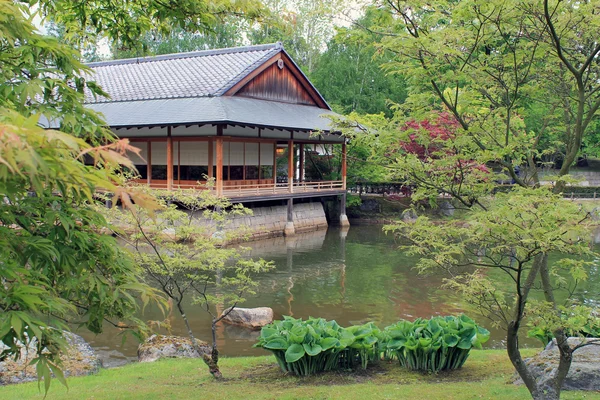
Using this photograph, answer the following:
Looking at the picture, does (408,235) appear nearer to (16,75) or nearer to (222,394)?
(222,394)

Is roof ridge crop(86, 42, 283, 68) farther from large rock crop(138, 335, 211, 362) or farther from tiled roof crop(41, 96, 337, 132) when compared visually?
large rock crop(138, 335, 211, 362)

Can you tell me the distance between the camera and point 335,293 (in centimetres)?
1328

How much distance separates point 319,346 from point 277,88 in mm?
18324

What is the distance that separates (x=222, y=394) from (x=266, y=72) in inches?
732

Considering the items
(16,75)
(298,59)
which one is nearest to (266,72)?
(298,59)

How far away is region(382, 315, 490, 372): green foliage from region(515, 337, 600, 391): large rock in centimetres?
83

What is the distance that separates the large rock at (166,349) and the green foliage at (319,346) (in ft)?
6.62

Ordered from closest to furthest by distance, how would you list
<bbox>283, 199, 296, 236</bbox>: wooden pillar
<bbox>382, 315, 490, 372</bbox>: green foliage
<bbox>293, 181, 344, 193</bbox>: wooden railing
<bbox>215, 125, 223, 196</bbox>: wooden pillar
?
<bbox>382, 315, 490, 372</bbox>: green foliage
<bbox>215, 125, 223, 196</bbox>: wooden pillar
<bbox>283, 199, 296, 236</bbox>: wooden pillar
<bbox>293, 181, 344, 193</bbox>: wooden railing

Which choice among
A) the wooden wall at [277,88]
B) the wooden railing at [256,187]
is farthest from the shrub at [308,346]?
the wooden wall at [277,88]

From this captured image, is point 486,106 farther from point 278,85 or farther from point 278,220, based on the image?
point 278,85

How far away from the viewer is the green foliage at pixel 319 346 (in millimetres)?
6703

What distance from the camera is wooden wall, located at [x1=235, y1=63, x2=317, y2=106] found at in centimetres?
2238

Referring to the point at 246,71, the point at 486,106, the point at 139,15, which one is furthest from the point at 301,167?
the point at 139,15

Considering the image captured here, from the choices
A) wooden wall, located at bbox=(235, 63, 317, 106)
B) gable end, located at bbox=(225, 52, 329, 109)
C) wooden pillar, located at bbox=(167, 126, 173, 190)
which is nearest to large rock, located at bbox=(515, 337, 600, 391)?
wooden pillar, located at bbox=(167, 126, 173, 190)
